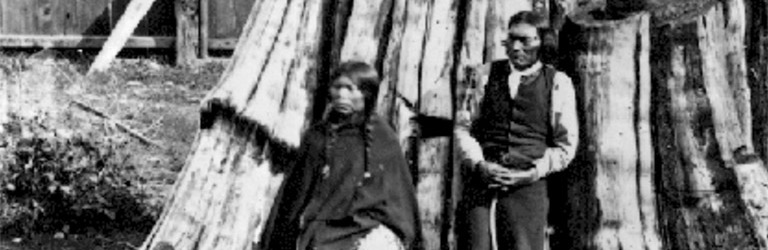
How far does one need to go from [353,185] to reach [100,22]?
9234 mm

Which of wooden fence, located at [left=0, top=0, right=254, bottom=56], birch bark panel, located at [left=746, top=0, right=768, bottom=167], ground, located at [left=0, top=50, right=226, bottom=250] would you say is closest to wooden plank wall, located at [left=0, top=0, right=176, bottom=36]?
wooden fence, located at [left=0, top=0, right=254, bottom=56]

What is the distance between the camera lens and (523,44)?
5.79 metres

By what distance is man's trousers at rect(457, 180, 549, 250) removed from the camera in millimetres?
5848

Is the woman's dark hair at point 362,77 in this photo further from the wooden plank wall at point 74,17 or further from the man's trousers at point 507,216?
the wooden plank wall at point 74,17

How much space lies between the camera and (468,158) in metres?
5.81

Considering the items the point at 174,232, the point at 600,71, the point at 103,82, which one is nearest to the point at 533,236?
the point at 600,71

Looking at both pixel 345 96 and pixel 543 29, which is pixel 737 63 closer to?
pixel 543 29

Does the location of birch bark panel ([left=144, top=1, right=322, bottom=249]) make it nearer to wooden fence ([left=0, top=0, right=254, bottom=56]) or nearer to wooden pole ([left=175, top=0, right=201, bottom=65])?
wooden pole ([left=175, top=0, right=201, bottom=65])

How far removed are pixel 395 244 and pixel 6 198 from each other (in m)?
3.81

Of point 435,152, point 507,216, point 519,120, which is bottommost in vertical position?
point 507,216

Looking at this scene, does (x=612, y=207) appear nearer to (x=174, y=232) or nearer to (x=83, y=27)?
(x=174, y=232)

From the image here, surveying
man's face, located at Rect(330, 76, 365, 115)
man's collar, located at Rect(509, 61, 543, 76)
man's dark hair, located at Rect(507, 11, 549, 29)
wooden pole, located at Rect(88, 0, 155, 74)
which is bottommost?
man's face, located at Rect(330, 76, 365, 115)

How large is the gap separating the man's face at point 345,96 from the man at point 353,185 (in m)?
0.01

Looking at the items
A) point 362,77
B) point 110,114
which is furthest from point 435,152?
point 110,114
